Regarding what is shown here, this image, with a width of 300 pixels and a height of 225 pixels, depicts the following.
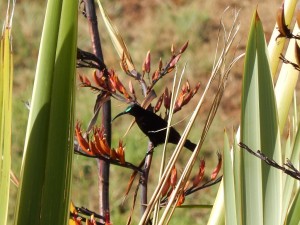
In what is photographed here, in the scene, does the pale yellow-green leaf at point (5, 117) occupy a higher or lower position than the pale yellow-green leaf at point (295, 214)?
higher

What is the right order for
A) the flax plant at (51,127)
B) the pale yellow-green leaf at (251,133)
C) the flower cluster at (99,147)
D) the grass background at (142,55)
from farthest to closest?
the grass background at (142,55), the flower cluster at (99,147), the pale yellow-green leaf at (251,133), the flax plant at (51,127)

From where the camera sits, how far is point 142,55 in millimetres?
3602

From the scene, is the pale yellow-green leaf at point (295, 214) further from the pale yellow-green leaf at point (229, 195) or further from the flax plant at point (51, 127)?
the flax plant at point (51, 127)

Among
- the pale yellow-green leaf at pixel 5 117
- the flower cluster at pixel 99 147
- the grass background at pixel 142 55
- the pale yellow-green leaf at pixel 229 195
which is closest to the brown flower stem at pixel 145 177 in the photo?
the flower cluster at pixel 99 147

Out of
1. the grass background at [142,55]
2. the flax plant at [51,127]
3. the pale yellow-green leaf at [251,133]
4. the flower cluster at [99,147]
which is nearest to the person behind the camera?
→ the flax plant at [51,127]

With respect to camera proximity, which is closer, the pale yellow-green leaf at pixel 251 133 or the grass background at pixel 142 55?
the pale yellow-green leaf at pixel 251 133

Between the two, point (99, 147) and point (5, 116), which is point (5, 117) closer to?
point (5, 116)

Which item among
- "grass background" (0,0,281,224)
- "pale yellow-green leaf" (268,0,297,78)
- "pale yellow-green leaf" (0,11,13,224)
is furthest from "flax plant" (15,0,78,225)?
"grass background" (0,0,281,224)

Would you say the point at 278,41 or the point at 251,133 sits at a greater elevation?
the point at 278,41

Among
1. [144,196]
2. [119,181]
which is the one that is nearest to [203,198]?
[119,181]

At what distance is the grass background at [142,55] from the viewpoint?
119 inches

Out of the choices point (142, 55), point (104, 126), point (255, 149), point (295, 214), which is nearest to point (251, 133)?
point (255, 149)

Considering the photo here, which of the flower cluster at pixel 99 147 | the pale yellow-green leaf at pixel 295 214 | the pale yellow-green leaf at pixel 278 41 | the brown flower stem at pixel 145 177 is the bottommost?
the pale yellow-green leaf at pixel 295 214

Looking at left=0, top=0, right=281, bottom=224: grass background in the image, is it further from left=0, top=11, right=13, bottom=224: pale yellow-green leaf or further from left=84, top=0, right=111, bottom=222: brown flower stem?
left=0, top=11, right=13, bottom=224: pale yellow-green leaf
